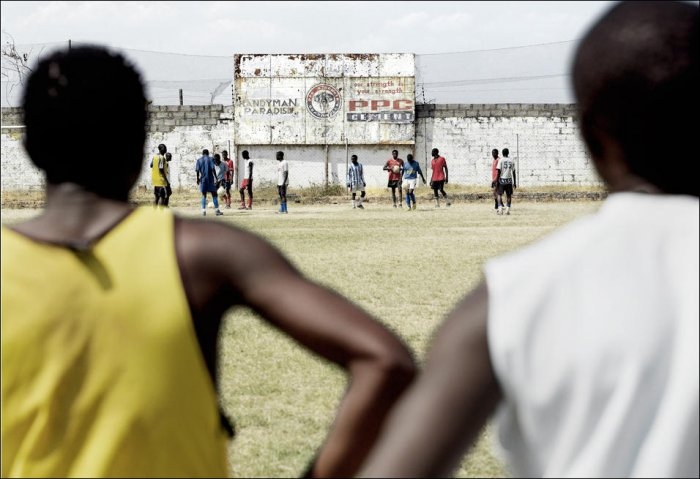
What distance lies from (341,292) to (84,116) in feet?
26.8

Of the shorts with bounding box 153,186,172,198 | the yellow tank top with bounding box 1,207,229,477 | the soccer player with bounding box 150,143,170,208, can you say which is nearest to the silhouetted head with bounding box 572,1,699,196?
the yellow tank top with bounding box 1,207,229,477

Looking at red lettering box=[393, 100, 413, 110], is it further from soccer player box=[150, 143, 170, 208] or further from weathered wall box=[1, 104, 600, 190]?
soccer player box=[150, 143, 170, 208]

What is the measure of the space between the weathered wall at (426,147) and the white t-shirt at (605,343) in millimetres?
34435

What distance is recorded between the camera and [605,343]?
139cm

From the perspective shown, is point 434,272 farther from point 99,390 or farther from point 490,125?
point 490,125

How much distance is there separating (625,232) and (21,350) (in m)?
0.92

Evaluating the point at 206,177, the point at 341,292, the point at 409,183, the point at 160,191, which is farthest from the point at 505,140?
the point at 341,292

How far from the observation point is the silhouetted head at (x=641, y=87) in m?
1.49

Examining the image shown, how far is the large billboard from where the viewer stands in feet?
117

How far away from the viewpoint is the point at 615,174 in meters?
1.56

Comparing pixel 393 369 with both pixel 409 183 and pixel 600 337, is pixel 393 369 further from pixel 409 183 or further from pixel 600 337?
pixel 409 183

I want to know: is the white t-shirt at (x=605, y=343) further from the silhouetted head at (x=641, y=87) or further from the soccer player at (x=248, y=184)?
the soccer player at (x=248, y=184)

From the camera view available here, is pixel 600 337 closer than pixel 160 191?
Yes

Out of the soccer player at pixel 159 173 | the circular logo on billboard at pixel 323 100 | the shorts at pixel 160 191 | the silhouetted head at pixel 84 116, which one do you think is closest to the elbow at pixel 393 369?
the silhouetted head at pixel 84 116
